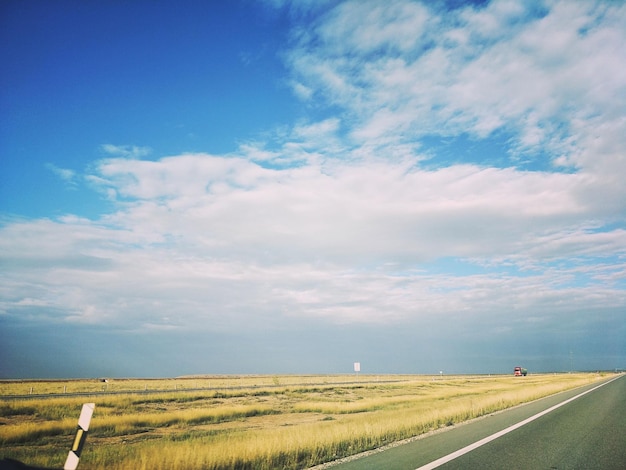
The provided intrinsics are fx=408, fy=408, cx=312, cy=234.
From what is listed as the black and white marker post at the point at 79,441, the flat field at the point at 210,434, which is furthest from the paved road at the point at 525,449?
the black and white marker post at the point at 79,441

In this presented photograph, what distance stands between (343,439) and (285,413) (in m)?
15.0

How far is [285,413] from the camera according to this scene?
79.0 feet

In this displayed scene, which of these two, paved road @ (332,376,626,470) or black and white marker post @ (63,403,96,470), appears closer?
black and white marker post @ (63,403,96,470)

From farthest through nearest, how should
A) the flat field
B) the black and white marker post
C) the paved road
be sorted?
the flat field < the paved road < the black and white marker post

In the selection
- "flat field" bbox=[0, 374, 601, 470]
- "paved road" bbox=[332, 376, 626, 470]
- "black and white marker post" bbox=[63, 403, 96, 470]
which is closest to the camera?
"black and white marker post" bbox=[63, 403, 96, 470]

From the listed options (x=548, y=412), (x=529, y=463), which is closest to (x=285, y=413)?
(x=548, y=412)

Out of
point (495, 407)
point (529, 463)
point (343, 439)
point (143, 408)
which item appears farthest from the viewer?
point (143, 408)

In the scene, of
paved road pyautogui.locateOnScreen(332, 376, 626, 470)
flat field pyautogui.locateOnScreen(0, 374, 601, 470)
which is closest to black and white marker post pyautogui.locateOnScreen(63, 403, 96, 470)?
flat field pyautogui.locateOnScreen(0, 374, 601, 470)

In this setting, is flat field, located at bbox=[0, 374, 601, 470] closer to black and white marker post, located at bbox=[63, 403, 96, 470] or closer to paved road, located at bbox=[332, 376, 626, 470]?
paved road, located at bbox=[332, 376, 626, 470]

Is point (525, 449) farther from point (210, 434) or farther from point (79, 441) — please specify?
point (210, 434)

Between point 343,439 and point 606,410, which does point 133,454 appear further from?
point 606,410

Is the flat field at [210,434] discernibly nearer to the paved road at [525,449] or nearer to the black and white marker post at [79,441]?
the paved road at [525,449]

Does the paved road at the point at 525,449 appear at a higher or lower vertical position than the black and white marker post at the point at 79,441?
lower

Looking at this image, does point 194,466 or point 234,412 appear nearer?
point 194,466
